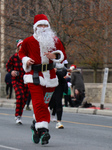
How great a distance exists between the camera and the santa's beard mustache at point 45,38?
24.9ft

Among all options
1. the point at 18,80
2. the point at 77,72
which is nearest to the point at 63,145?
the point at 18,80

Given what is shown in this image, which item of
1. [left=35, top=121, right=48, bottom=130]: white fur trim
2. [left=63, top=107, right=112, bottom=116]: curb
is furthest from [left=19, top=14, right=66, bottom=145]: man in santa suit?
[left=63, top=107, right=112, bottom=116]: curb

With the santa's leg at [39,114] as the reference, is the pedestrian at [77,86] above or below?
above

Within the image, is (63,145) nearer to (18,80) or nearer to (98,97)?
(18,80)

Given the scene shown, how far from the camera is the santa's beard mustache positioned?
758 centimetres

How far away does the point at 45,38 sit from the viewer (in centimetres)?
764

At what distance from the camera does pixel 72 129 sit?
9.56 metres

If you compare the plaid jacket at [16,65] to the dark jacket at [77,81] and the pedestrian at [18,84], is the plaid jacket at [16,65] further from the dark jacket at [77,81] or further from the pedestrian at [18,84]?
the dark jacket at [77,81]

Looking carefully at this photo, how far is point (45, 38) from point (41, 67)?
1.66 ft

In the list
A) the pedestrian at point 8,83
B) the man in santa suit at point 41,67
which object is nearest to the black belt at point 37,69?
the man in santa suit at point 41,67

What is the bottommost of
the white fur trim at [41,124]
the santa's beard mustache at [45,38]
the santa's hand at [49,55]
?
the white fur trim at [41,124]

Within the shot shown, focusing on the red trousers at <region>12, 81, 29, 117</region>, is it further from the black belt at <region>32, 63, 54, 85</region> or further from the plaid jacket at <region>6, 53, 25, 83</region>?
the black belt at <region>32, 63, 54, 85</region>

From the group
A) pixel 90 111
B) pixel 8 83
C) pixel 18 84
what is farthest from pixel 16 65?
pixel 8 83

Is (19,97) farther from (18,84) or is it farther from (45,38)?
(45,38)
